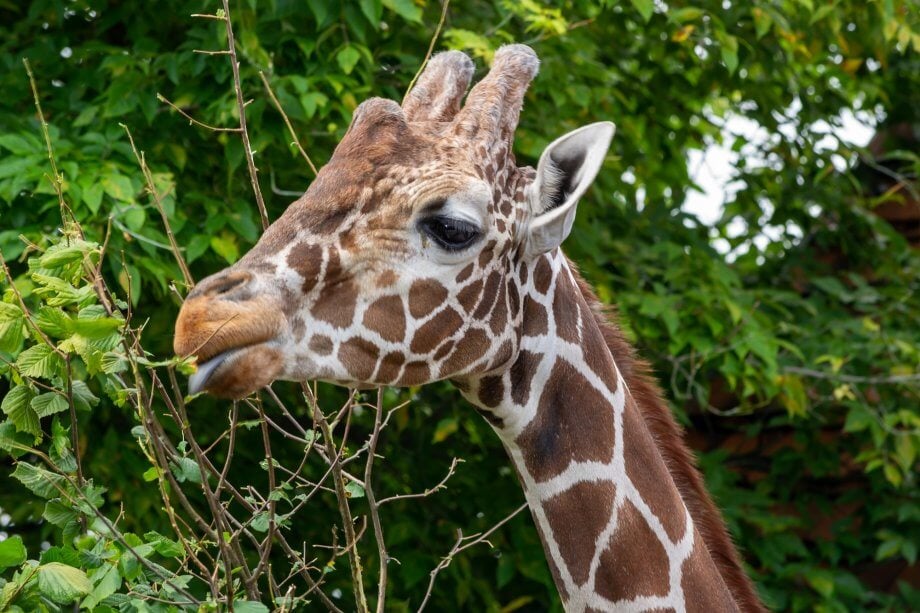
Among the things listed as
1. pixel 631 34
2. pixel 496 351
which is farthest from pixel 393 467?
pixel 496 351

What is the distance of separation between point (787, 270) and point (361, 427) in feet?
8.05

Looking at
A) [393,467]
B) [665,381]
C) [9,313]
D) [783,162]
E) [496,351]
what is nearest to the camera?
[9,313]

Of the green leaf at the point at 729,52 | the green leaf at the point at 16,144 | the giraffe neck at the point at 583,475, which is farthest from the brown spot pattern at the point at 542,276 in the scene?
the green leaf at the point at 729,52

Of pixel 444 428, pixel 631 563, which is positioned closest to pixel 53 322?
pixel 631 563

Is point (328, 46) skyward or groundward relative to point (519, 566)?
skyward

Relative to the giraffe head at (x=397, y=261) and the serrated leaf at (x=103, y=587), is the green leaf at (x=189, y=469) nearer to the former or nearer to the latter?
the serrated leaf at (x=103, y=587)

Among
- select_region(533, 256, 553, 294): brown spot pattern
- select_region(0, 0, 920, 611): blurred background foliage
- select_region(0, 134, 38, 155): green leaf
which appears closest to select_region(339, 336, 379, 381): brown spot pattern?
select_region(533, 256, 553, 294): brown spot pattern

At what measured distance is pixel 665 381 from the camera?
19.2 feet

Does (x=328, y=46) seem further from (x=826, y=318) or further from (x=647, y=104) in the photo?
(x=826, y=318)

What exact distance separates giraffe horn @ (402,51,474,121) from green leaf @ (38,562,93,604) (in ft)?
4.01

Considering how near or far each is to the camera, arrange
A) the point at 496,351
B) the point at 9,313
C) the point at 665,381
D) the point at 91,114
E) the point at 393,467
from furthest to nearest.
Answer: the point at 665,381, the point at 393,467, the point at 91,114, the point at 496,351, the point at 9,313

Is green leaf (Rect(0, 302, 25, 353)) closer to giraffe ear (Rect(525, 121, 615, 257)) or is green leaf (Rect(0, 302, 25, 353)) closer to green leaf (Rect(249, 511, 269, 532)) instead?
green leaf (Rect(249, 511, 269, 532))

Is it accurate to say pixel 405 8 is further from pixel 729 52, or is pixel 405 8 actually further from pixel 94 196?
pixel 729 52

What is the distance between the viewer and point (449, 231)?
2.66m
